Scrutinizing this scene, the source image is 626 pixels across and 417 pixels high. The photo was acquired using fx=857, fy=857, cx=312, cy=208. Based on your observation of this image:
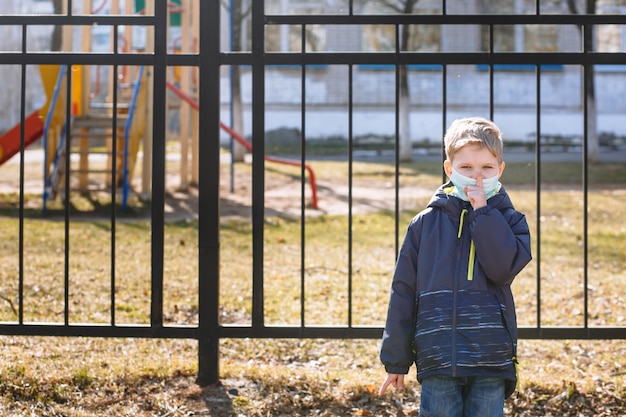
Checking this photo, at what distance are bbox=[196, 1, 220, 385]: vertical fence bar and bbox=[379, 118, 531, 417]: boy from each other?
4.30 feet

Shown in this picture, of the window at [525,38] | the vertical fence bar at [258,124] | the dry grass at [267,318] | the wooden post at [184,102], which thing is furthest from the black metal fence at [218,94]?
the window at [525,38]

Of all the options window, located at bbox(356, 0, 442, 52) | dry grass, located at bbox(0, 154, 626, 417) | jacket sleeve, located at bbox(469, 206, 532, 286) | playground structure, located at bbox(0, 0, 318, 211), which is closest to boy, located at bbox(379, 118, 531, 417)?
jacket sleeve, located at bbox(469, 206, 532, 286)

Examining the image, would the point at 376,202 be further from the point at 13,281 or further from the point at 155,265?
the point at 155,265

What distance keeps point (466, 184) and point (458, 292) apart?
0.30 m

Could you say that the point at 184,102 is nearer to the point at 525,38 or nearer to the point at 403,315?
the point at 403,315

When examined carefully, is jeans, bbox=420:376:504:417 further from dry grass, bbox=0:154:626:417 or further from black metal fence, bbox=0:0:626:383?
black metal fence, bbox=0:0:626:383

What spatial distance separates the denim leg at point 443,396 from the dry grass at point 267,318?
1000 mm

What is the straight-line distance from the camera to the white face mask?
7.80 feet

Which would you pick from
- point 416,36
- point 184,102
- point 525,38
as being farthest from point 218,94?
point 525,38

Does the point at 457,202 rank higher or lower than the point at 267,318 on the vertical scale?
higher

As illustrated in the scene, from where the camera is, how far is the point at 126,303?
18.1ft

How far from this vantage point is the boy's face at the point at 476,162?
2.38m

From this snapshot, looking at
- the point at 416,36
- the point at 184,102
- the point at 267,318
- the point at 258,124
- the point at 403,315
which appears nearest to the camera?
the point at 403,315

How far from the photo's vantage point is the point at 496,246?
231 cm
